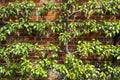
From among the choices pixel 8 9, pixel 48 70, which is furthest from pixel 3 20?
pixel 48 70

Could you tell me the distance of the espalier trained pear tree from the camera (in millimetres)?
3967

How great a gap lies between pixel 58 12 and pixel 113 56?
91 cm

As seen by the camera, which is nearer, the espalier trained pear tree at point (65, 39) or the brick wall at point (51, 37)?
the espalier trained pear tree at point (65, 39)

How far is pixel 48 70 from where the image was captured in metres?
4.14

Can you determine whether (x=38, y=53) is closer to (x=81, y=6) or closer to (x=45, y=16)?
(x=45, y=16)

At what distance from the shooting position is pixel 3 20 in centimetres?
435

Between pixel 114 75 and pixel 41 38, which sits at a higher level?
pixel 41 38

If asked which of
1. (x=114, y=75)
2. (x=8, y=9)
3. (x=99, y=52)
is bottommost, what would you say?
(x=114, y=75)

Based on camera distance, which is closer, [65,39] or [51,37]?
[65,39]

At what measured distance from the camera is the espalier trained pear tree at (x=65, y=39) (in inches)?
156

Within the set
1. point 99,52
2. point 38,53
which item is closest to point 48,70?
point 38,53

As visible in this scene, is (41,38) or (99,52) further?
(41,38)

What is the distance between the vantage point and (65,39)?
3.99 meters

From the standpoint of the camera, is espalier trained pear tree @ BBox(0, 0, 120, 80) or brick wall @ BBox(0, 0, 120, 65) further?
brick wall @ BBox(0, 0, 120, 65)
